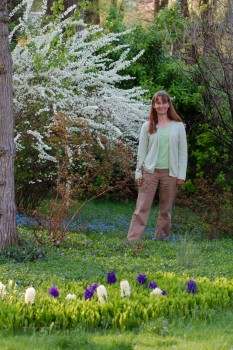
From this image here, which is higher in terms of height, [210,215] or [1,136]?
[1,136]

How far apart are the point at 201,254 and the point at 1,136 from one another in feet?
8.06

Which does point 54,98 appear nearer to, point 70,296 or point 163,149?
point 163,149

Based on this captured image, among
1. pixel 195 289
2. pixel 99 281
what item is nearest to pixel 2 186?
pixel 99 281

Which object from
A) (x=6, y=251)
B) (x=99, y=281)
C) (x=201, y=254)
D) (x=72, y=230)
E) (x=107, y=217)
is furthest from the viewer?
(x=107, y=217)

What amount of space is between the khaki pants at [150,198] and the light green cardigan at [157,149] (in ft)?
0.32

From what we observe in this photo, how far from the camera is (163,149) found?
8742 mm

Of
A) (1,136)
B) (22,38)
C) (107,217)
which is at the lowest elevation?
(107,217)

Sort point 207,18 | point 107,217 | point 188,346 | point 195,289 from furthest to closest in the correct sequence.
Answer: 1. point 107,217
2. point 207,18
3. point 195,289
4. point 188,346

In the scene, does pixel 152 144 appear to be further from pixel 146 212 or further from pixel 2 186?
pixel 2 186

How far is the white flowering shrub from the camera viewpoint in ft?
33.3

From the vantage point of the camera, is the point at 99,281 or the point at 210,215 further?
the point at 210,215

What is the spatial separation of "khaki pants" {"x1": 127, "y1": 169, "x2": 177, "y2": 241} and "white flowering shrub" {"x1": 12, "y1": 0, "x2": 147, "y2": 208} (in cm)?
142

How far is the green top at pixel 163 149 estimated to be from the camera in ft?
28.6

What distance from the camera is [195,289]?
5406 millimetres
